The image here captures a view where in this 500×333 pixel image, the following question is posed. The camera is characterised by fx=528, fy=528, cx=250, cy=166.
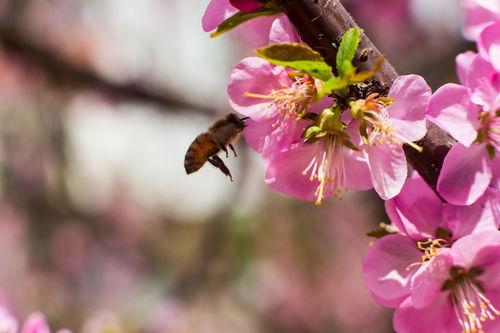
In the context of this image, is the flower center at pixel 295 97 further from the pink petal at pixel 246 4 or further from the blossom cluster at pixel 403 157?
the pink petal at pixel 246 4

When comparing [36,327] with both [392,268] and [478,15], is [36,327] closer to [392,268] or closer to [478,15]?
[392,268]

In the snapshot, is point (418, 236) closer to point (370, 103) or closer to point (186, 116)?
point (370, 103)

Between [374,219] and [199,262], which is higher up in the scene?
[199,262]

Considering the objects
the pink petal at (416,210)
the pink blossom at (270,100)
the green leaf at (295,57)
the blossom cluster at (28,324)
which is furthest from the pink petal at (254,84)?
the blossom cluster at (28,324)

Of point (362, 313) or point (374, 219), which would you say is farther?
point (362, 313)

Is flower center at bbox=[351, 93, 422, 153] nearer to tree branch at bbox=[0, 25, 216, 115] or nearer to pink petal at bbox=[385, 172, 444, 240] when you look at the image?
pink petal at bbox=[385, 172, 444, 240]

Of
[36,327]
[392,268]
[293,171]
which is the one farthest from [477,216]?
[36,327]

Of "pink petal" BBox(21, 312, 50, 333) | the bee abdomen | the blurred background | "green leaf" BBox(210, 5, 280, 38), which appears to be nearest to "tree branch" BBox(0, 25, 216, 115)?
the blurred background

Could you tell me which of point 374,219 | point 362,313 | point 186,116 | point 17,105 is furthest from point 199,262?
point 362,313
